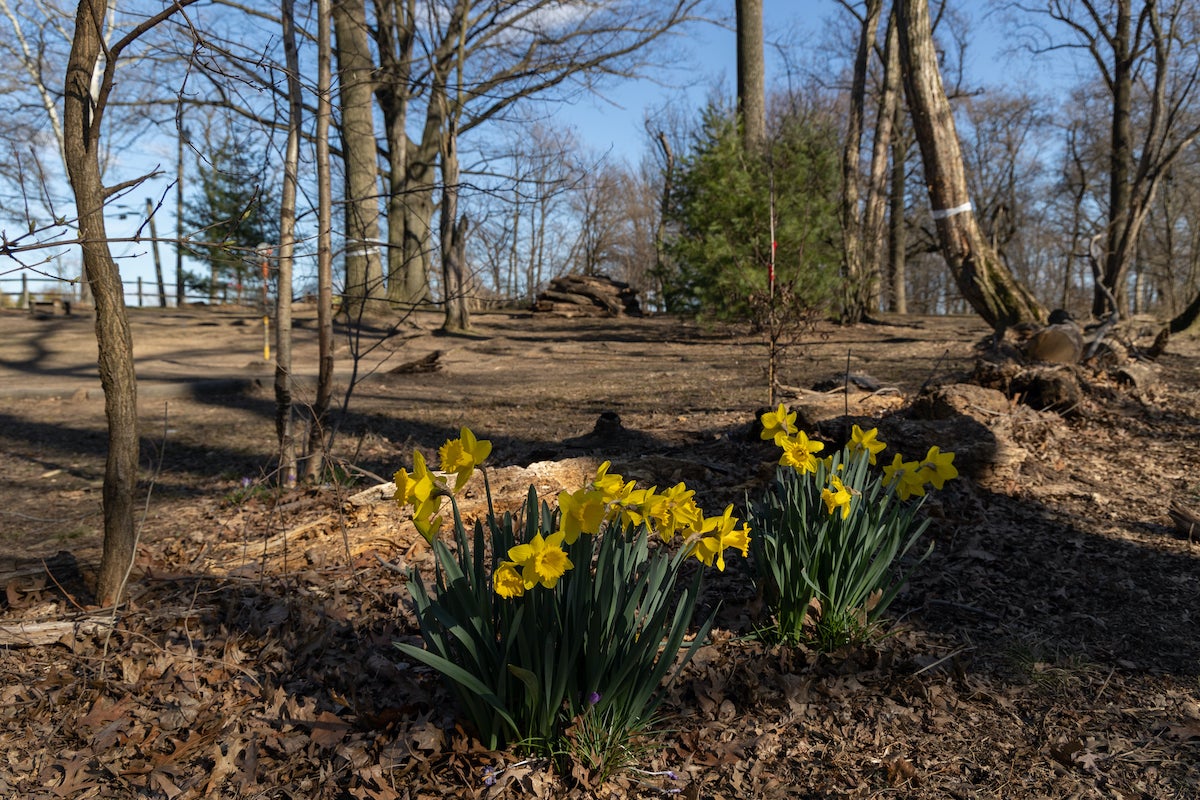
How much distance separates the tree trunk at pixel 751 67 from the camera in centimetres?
1401

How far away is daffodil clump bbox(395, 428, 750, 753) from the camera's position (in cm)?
197

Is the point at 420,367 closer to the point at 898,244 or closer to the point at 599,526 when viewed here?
the point at 599,526

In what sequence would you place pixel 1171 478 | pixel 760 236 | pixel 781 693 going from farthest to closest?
pixel 760 236, pixel 1171 478, pixel 781 693

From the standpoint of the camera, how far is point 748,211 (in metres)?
12.5

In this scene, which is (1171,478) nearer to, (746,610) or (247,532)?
(746,610)

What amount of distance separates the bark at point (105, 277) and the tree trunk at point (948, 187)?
8047mm

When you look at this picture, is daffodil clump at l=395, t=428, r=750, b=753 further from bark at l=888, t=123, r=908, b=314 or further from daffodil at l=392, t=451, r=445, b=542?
bark at l=888, t=123, r=908, b=314

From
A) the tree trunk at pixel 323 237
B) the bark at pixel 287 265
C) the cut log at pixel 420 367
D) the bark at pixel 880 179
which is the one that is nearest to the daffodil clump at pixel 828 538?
the tree trunk at pixel 323 237

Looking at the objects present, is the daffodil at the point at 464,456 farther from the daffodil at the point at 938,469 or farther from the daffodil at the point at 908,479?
the daffodil at the point at 938,469

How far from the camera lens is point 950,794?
7.24ft

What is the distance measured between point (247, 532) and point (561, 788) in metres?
2.88

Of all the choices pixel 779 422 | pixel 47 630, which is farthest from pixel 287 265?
pixel 779 422

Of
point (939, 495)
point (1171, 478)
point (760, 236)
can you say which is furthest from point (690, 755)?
point (760, 236)

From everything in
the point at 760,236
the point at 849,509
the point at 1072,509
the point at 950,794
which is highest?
the point at 760,236
